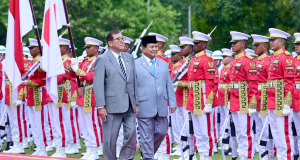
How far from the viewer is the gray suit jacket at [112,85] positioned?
8.82 m

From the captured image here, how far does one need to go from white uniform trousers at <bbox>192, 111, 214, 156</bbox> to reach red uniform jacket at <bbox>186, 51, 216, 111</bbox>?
224mm

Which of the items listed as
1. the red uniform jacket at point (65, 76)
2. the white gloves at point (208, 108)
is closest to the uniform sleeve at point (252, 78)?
the white gloves at point (208, 108)

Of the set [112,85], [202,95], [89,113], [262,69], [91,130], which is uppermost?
[262,69]

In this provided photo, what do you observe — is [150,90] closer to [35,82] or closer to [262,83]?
[262,83]

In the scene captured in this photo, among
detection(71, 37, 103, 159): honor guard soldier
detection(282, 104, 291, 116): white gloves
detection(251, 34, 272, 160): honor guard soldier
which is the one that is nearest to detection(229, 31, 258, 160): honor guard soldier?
detection(251, 34, 272, 160): honor guard soldier

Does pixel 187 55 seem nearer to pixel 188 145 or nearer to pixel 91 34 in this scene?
pixel 188 145

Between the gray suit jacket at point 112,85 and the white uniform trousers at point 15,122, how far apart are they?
5331 millimetres

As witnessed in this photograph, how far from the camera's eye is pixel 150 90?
368 inches

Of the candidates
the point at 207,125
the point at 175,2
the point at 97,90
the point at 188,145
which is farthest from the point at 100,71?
the point at 175,2

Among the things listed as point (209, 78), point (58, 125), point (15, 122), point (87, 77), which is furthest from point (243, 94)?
point (15, 122)

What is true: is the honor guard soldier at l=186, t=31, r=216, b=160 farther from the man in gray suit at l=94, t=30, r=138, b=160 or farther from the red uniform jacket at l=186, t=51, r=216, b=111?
the man in gray suit at l=94, t=30, r=138, b=160

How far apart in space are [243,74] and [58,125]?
158 inches

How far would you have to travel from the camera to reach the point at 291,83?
10.0 meters

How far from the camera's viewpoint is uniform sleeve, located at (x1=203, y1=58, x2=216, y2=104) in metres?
11.0
